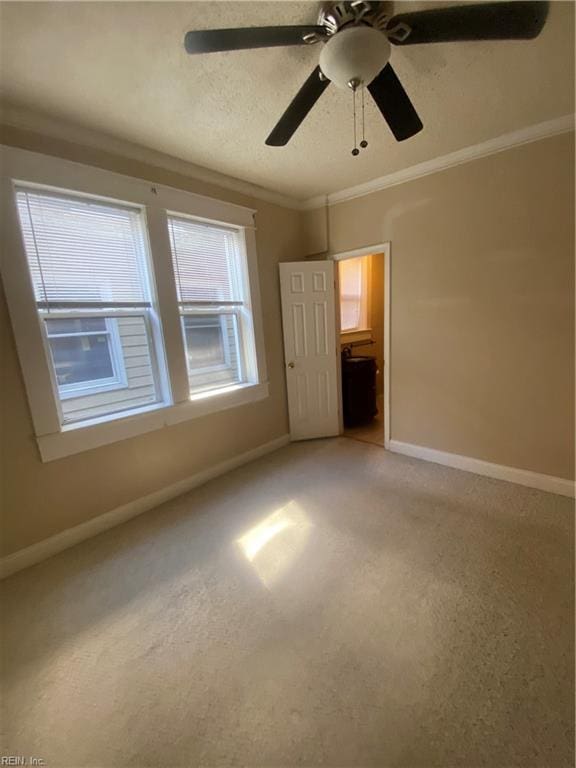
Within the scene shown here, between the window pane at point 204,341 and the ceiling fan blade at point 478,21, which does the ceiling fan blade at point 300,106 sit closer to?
the ceiling fan blade at point 478,21

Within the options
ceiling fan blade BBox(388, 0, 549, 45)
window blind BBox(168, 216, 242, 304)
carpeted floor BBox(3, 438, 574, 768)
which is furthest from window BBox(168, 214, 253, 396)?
ceiling fan blade BBox(388, 0, 549, 45)

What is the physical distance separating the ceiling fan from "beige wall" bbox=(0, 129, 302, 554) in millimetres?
1495

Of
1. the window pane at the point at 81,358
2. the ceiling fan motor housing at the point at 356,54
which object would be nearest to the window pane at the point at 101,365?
the window pane at the point at 81,358

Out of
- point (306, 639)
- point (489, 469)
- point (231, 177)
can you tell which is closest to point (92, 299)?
point (231, 177)

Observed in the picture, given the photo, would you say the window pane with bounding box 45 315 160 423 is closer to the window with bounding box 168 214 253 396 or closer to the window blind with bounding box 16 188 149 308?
the window blind with bounding box 16 188 149 308

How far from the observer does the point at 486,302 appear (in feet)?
8.43

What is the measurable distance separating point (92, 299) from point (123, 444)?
3.52ft

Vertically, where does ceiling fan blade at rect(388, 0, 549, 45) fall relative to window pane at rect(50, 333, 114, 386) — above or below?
above

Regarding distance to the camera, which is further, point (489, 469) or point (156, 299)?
point (489, 469)

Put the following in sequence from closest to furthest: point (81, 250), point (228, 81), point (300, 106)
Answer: point (300, 106) < point (228, 81) < point (81, 250)

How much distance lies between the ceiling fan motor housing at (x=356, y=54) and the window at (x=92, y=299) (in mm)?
1699

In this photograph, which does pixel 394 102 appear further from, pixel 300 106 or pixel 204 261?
pixel 204 261

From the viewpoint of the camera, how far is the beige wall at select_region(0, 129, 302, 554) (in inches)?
75.3

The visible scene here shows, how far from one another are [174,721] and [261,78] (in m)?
2.95
